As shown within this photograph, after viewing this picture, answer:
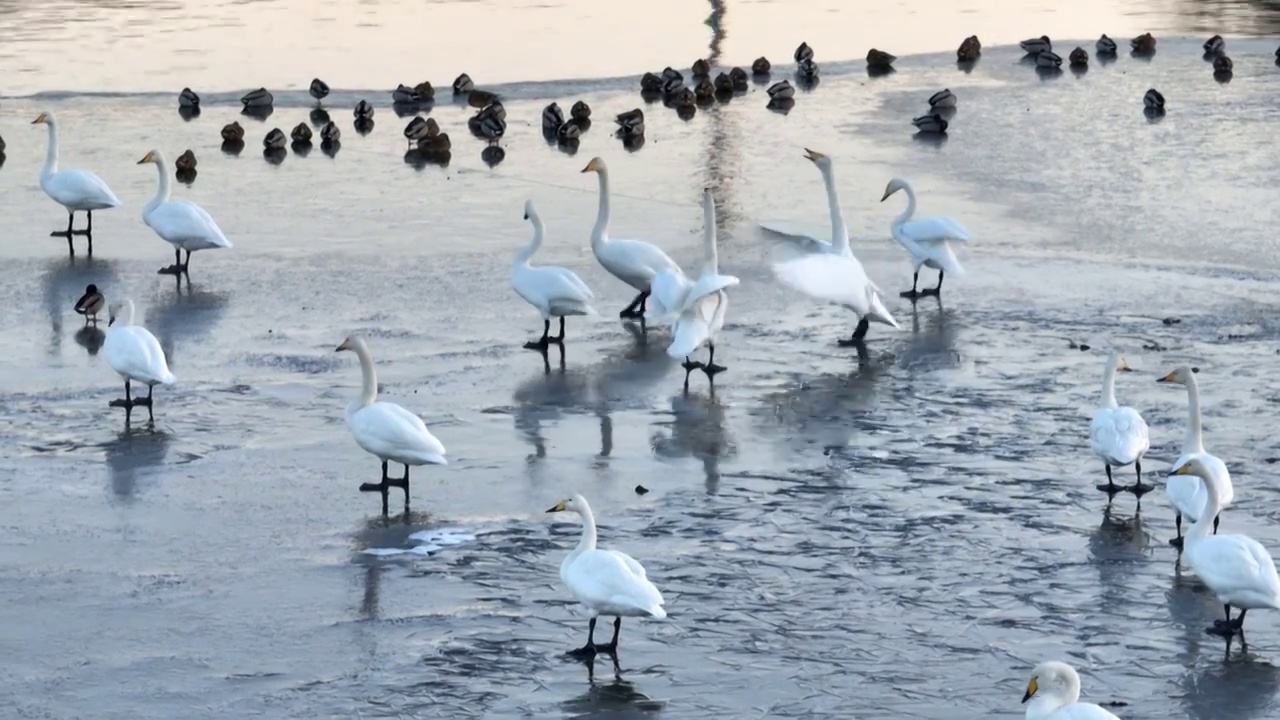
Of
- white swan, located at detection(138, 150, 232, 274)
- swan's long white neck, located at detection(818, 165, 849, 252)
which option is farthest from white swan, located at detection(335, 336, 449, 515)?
white swan, located at detection(138, 150, 232, 274)

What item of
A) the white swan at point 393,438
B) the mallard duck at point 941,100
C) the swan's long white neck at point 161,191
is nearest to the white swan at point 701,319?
the white swan at point 393,438

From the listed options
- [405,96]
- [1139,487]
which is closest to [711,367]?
[1139,487]

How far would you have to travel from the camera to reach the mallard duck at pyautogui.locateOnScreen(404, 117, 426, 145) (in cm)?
2130

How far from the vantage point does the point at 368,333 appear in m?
14.2

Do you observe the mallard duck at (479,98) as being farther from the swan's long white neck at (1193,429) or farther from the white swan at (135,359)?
the swan's long white neck at (1193,429)

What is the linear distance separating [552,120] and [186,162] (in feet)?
14.5

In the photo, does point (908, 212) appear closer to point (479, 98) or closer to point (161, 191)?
point (161, 191)

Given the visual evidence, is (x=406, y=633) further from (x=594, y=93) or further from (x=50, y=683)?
(x=594, y=93)

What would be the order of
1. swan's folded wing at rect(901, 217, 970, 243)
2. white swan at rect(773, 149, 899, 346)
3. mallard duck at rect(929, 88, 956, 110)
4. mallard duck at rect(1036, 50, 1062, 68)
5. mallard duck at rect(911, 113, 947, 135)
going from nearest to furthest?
white swan at rect(773, 149, 899, 346), swan's folded wing at rect(901, 217, 970, 243), mallard duck at rect(911, 113, 947, 135), mallard duck at rect(929, 88, 956, 110), mallard duck at rect(1036, 50, 1062, 68)

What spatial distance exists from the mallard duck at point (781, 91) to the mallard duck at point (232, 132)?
6.76 m

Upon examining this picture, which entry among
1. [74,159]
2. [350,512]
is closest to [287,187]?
[74,159]

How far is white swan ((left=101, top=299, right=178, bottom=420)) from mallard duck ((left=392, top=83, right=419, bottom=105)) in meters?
12.6

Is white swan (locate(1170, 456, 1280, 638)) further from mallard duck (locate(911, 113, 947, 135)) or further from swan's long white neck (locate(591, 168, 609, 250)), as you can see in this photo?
mallard duck (locate(911, 113, 947, 135))

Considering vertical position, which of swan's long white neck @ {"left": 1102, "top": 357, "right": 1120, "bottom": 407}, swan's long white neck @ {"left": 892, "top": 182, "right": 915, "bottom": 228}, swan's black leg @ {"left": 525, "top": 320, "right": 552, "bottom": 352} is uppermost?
swan's long white neck @ {"left": 892, "top": 182, "right": 915, "bottom": 228}
